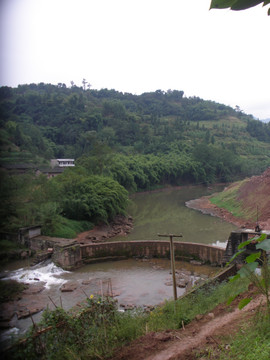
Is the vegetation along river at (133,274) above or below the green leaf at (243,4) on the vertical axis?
below

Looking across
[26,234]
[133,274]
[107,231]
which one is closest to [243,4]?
[133,274]

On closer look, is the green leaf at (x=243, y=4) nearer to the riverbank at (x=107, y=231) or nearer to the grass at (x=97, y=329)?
the grass at (x=97, y=329)

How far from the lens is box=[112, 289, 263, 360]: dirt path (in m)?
4.77

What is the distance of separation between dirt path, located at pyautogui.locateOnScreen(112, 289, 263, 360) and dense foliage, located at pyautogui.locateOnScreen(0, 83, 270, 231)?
14468 millimetres

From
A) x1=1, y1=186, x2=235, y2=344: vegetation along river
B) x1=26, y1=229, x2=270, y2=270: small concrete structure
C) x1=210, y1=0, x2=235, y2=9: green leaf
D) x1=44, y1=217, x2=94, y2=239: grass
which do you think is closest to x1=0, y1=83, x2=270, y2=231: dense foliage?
x1=44, y1=217, x2=94, y2=239: grass

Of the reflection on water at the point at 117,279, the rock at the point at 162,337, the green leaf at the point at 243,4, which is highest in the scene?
the green leaf at the point at 243,4

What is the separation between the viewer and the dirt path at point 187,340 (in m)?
4.77

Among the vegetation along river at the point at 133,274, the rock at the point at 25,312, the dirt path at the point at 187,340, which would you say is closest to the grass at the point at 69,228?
the vegetation along river at the point at 133,274

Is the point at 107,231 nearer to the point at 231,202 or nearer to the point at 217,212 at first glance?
the point at 217,212

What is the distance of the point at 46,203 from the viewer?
20.8 m

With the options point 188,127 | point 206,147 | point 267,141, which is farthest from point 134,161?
point 267,141

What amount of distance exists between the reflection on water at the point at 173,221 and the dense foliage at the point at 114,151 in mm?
2808

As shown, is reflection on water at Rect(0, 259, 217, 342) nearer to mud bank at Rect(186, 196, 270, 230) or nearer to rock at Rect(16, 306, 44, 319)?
rock at Rect(16, 306, 44, 319)

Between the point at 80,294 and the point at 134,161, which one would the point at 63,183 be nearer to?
the point at 80,294
